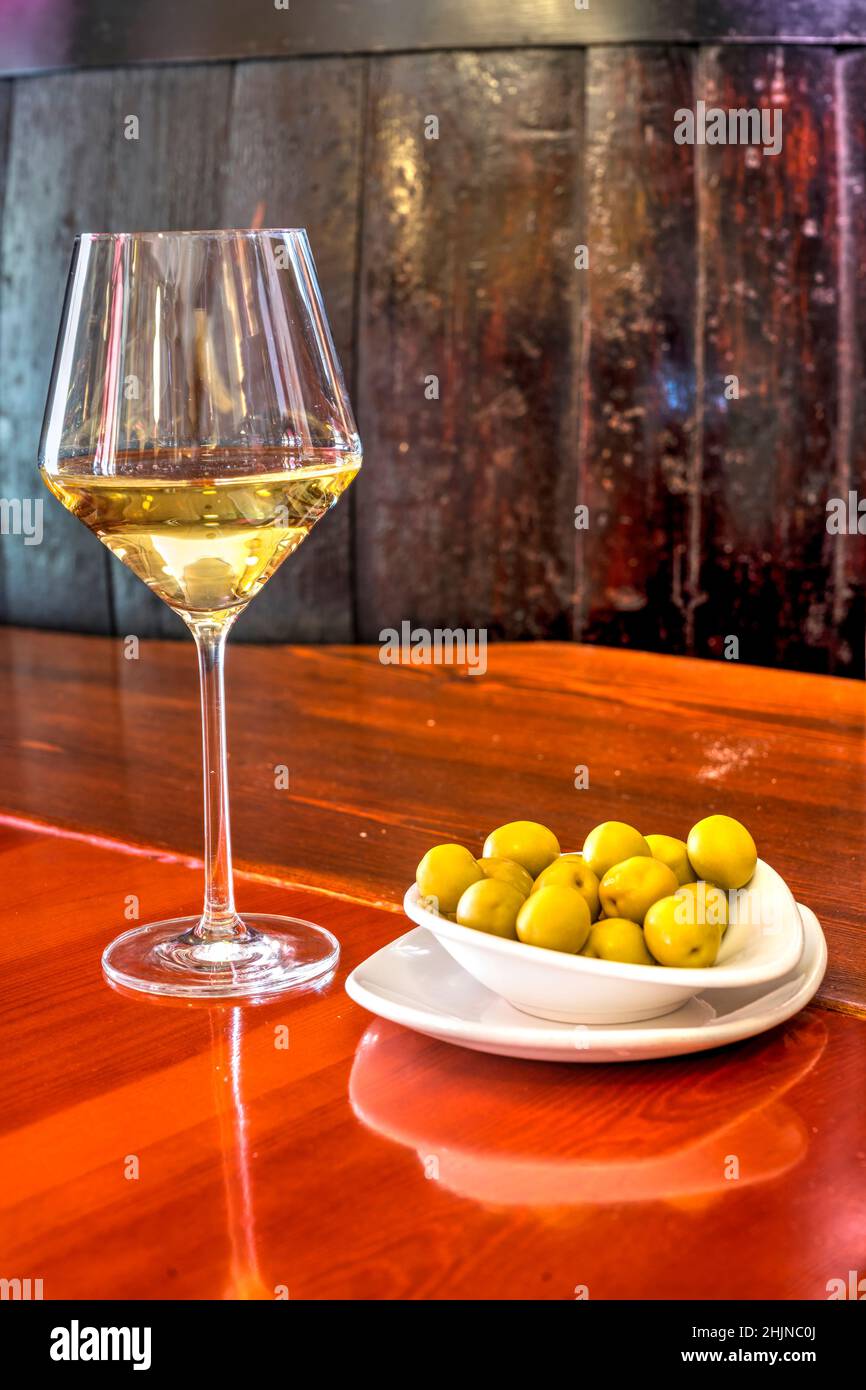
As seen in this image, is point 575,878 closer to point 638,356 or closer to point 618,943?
point 618,943

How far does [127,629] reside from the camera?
1897mm

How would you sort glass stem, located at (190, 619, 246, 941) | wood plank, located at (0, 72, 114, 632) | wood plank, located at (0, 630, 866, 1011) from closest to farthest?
1. glass stem, located at (190, 619, 246, 941)
2. wood plank, located at (0, 630, 866, 1011)
3. wood plank, located at (0, 72, 114, 632)

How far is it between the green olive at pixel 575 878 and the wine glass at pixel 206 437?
0.10 meters

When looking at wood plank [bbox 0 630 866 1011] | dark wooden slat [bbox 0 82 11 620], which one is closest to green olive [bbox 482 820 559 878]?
wood plank [bbox 0 630 866 1011]

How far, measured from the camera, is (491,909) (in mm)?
533

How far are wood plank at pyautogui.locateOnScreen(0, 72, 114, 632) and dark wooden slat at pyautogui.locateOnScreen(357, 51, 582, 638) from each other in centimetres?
35

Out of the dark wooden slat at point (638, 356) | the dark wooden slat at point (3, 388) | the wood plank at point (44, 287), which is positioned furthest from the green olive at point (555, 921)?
the dark wooden slat at point (3, 388)

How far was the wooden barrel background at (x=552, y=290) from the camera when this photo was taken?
5.41 feet

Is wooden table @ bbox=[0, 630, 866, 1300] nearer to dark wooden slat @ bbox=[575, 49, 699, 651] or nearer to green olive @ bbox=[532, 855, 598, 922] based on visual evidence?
green olive @ bbox=[532, 855, 598, 922]

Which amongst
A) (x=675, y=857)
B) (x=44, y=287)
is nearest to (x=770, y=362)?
(x=44, y=287)

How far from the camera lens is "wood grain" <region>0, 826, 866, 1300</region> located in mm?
394

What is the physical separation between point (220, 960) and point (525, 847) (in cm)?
13

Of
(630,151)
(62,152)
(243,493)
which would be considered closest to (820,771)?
(243,493)

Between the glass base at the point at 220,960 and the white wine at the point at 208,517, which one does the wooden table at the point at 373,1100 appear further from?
the white wine at the point at 208,517
